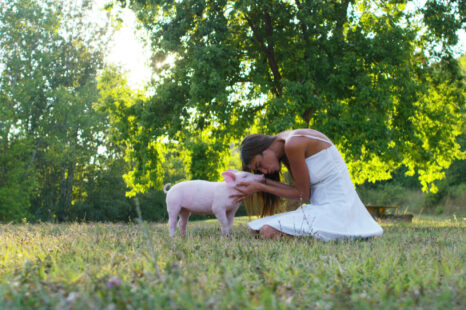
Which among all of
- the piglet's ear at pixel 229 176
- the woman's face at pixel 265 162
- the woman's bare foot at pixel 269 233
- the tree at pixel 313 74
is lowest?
the woman's bare foot at pixel 269 233

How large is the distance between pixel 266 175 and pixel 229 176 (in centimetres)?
71

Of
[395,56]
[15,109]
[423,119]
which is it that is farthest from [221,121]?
[15,109]

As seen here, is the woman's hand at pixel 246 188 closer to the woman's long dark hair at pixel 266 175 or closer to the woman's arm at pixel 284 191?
the woman's arm at pixel 284 191

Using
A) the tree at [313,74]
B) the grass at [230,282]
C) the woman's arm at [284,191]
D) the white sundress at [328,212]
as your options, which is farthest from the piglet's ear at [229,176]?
the tree at [313,74]

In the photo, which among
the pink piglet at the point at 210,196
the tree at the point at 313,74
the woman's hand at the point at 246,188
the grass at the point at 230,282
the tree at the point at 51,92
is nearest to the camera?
the grass at the point at 230,282

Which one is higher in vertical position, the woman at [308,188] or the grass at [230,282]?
the woman at [308,188]

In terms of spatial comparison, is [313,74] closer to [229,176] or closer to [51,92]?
[229,176]

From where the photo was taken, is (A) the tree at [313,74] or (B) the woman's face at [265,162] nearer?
(B) the woman's face at [265,162]

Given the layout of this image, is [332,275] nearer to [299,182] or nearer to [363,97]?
[299,182]

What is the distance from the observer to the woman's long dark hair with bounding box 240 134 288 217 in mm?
5395

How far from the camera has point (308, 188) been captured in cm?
565

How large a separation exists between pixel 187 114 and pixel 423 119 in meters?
8.23

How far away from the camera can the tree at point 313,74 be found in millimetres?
12258

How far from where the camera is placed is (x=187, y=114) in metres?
13.7
